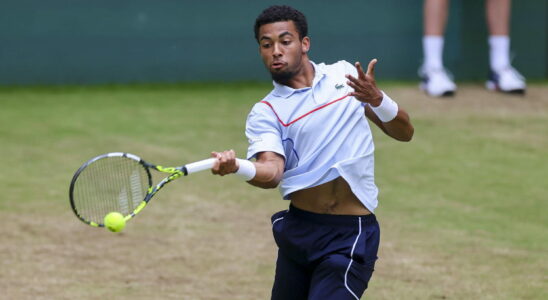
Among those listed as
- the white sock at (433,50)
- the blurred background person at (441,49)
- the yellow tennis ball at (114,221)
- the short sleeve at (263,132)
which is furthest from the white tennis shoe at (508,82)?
the yellow tennis ball at (114,221)

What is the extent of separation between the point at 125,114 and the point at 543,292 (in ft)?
23.3

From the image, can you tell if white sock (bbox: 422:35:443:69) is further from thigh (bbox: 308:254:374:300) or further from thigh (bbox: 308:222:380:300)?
thigh (bbox: 308:254:374:300)

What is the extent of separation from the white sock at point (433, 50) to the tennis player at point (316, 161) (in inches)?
331

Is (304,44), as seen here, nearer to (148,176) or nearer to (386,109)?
(386,109)

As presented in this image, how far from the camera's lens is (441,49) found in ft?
45.9

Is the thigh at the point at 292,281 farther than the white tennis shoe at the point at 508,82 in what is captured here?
No

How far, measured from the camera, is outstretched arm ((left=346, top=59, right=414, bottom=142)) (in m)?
4.86

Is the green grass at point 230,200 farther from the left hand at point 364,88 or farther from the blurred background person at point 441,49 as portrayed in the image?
the left hand at point 364,88

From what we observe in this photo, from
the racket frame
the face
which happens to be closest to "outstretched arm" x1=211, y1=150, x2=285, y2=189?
the racket frame

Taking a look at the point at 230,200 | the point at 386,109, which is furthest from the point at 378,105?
the point at 230,200

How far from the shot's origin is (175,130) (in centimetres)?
1224

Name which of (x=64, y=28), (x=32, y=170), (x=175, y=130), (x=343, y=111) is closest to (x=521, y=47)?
Result: (x=175, y=130)

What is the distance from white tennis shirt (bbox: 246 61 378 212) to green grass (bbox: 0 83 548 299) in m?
2.21

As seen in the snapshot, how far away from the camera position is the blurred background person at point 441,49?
13469 millimetres
